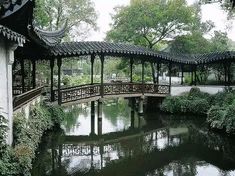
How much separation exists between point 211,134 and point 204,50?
15984 millimetres

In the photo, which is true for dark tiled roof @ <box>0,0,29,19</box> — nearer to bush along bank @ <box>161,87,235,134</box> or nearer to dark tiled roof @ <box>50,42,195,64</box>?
dark tiled roof @ <box>50,42,195,64</box>

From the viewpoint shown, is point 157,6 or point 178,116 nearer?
point 178,116

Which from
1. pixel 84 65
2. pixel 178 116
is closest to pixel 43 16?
pixel 178 116

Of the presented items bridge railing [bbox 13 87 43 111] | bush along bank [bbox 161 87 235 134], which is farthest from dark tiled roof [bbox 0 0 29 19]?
bush along bank [bbox 161 87 235 134]

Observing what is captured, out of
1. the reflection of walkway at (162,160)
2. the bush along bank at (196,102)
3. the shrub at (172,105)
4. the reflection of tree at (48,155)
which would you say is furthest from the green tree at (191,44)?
the reflection of tree at (48,155)

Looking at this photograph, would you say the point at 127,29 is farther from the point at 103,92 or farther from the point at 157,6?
the point at 103,92

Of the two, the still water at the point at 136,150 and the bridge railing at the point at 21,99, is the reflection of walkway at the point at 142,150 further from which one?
the bridge railing at the point at 21,99

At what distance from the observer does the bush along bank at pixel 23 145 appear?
8062 millimetres

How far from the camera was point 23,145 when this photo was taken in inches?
381

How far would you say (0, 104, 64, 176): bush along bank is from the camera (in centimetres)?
806

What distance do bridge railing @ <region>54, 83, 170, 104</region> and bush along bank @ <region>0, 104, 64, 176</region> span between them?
2.61m

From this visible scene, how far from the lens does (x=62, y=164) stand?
39.3 feet

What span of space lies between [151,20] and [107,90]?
33.5 feet

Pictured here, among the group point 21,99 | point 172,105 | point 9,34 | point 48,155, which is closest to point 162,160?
point 48,155
